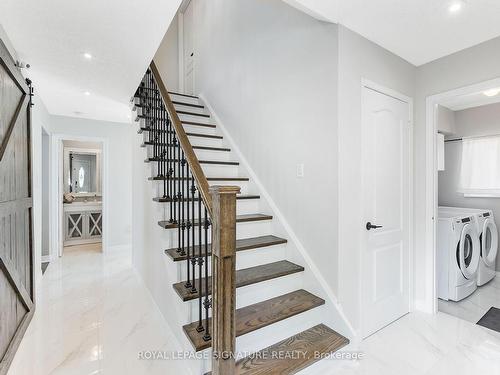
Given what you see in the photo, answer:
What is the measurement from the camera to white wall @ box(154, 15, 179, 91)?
5.50 m

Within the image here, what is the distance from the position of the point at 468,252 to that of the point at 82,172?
22.1 ft

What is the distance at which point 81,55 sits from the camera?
2400 millimetres

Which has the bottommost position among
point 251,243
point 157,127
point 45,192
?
point 251,243

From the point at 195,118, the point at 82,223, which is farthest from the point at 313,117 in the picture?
the point at 82,223

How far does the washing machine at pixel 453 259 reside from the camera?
9.20ft

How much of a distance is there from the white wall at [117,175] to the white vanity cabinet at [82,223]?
0.79m

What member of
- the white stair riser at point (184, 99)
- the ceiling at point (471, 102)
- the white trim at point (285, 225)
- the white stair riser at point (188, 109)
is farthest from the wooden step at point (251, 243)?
the ceiling at point (471, 102)

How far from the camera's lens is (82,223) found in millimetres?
5363

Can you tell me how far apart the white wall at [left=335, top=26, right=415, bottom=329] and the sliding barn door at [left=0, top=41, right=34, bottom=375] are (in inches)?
92.6

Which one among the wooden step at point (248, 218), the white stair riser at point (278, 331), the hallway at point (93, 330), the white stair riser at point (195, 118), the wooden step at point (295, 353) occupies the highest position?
the white stair riser at point (195, 118)

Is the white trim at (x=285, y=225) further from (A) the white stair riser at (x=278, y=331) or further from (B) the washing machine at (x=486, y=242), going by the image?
(B) the washing machine at (x=486, y=242)

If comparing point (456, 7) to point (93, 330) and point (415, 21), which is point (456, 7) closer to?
point (415, 21)

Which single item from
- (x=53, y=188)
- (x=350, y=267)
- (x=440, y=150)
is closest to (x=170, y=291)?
(x=350, y=267)

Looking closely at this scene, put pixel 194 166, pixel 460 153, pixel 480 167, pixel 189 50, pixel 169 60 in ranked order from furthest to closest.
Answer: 1. pixel 169 60
2. pixel 189 50
3. pixel 460 153
4. pixel 480 167
5. pixel 194 166
